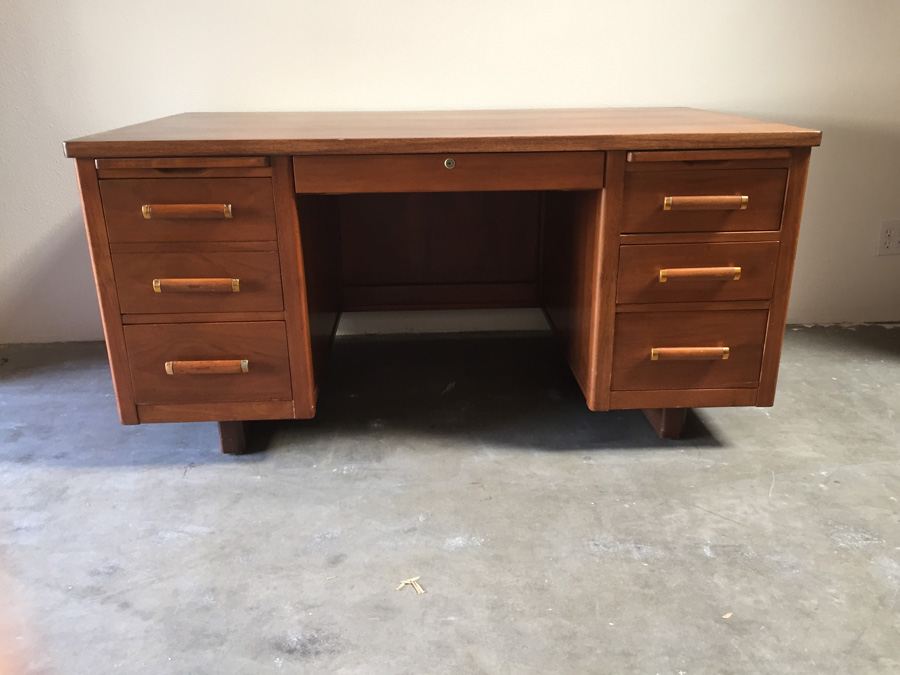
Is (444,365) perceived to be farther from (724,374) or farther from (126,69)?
(126,69)

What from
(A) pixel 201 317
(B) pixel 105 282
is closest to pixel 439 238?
(A) pixel 201 317

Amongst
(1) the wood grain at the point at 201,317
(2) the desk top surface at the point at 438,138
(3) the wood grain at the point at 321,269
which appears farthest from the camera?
(3) the wood grain at the point at 321,269

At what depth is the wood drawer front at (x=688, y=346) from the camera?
137cm

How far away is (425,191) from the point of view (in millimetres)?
1304

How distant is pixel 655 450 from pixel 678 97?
Result: 1.04 meters

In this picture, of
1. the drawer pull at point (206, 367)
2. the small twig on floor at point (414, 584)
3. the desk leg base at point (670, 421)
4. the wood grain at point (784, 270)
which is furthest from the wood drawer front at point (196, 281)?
the wood grain at point (784, 270)

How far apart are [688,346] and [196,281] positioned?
0.96 m

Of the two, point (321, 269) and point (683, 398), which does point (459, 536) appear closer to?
point (683, 398)

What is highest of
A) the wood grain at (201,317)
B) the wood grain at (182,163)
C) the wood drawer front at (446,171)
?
the wood grain at (182,163)

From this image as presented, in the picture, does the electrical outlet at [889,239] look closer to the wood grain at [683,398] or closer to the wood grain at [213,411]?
the wood grain at [683,398]

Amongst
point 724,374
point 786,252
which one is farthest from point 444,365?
point 786,252

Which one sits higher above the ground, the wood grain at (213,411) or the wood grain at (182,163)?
the wood grain at (182,163)

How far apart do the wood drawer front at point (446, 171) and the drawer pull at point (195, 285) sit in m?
0.23

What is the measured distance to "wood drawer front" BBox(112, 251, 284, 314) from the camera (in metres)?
1.31
